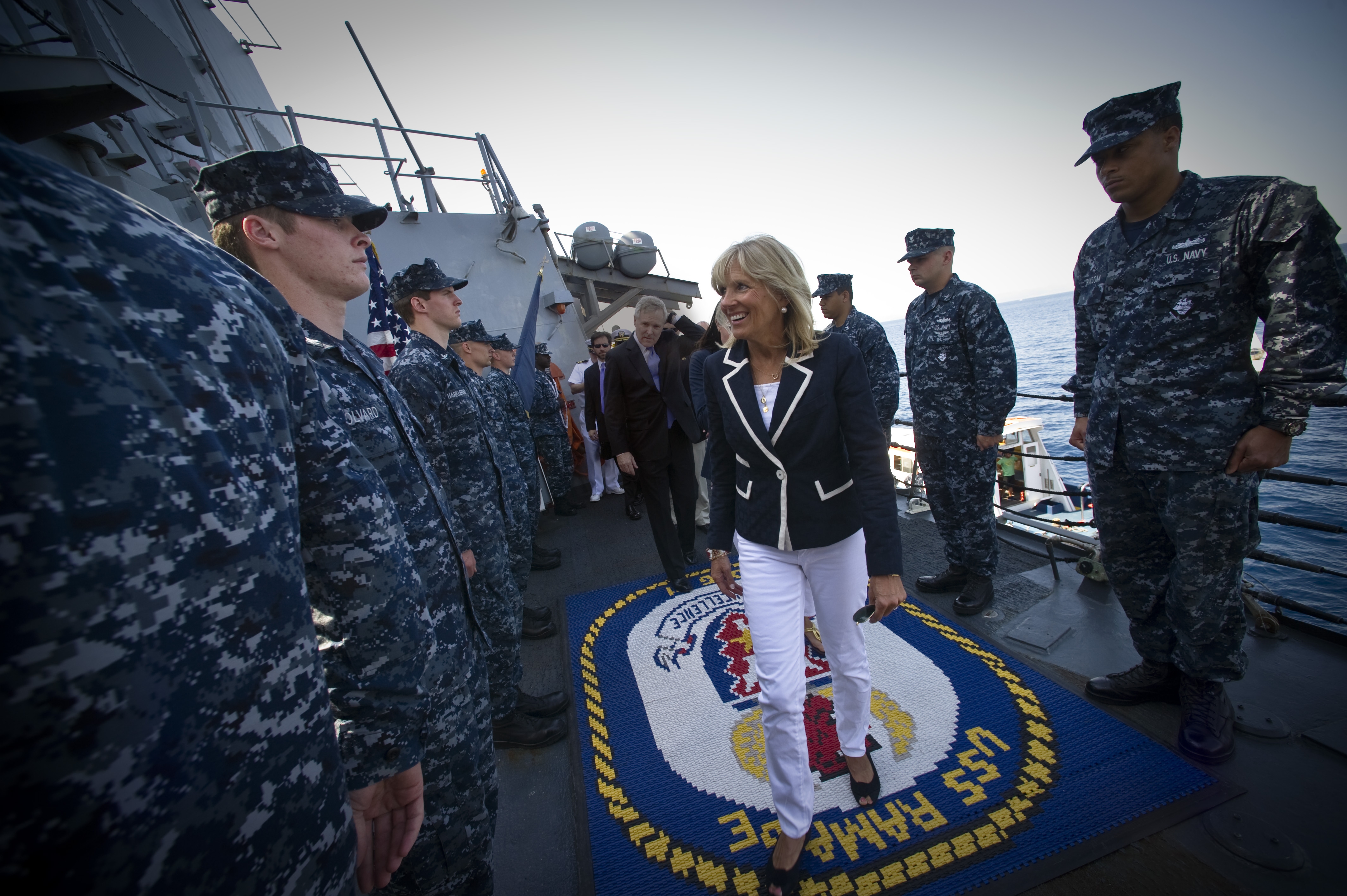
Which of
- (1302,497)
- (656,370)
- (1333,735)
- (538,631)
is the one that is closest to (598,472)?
(656,370)

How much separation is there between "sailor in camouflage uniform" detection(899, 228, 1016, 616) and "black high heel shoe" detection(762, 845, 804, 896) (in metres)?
2.06

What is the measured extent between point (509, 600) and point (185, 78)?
8898 mm

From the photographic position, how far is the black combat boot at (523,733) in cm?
254

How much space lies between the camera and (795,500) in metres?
1.84

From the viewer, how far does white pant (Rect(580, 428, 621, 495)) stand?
701cm

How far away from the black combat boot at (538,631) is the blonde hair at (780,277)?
271cm

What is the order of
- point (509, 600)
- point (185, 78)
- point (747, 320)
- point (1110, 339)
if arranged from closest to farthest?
point (747, 320) → point (1110, 339) → point (509, 600) → point (185, 78)

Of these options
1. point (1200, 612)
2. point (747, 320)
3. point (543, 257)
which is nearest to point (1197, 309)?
point (1200, 612)

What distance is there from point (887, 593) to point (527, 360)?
403 cm

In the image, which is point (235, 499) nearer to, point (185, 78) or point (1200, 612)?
point (1200, 612)

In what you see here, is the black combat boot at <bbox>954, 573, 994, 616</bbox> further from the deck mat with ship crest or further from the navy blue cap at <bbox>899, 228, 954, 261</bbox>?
the navy blue cap at <bbox>899, 228, 954, 261</bbox>

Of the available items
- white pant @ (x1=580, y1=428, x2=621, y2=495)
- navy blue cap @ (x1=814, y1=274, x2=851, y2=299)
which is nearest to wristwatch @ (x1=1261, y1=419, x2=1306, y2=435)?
navy blue cap @ (x1=814, y1=274, x2=851, y2=299)

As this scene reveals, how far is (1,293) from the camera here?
47cm

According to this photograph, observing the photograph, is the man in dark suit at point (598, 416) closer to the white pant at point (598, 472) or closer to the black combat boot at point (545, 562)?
the white pant at point (598, 472)
